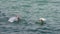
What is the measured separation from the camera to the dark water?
4688mm

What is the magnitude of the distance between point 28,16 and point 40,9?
304 mm

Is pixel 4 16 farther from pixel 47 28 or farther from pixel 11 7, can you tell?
pixel 47 28

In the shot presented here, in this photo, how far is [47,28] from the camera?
470cm

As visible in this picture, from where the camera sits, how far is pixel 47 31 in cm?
470

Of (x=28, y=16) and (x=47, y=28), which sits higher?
(x=28, y=16)

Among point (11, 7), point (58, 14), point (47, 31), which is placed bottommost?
point (47, 31)

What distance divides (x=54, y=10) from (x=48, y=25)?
1.15 feet

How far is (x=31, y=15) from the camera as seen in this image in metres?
4.70

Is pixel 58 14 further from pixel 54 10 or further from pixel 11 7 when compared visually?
pixel 11 7

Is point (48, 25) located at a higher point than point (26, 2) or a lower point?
lower

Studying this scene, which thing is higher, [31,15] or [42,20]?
[31,15]

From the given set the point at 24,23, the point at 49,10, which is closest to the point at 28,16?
the point at 24,23

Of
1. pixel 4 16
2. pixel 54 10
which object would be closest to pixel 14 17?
pixel 4 16

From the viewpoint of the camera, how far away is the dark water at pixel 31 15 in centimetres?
469
